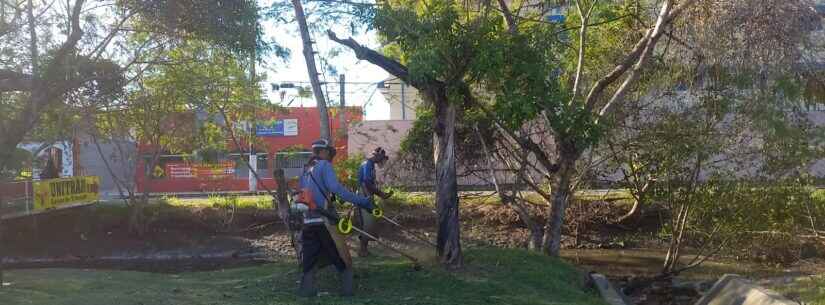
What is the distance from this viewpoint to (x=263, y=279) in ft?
30.1

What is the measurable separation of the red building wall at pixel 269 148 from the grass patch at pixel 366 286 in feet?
12.3

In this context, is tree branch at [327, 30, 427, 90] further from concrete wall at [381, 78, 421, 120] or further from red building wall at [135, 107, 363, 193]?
red building wall at [135, 107, 363, 193]

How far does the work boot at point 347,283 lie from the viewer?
7703 millimetres

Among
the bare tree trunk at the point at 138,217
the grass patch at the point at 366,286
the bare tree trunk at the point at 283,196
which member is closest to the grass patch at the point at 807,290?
the grass patch at the point at 366,286

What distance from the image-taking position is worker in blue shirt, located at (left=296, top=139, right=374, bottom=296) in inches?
300

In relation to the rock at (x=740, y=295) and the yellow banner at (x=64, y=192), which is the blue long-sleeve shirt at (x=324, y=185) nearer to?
the rock at (x=740, y=295)

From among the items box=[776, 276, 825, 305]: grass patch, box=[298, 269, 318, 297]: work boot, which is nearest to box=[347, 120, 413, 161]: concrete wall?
box=[298, 269, 318, 297]: work boot

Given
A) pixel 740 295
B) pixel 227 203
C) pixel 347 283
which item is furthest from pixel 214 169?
pixel 740 295

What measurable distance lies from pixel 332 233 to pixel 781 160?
6725 mm

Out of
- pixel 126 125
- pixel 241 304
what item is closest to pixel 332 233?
pixel 241 304

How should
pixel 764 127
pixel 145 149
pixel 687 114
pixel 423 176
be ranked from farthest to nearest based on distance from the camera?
pixel 145 149, pixel 423 176, pixel 687 114, pixel 764 127

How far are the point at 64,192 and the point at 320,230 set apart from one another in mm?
11464

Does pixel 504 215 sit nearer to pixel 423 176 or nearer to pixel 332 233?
pixel 423 176

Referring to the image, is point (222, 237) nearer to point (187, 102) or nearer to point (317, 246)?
point (187, 102)
